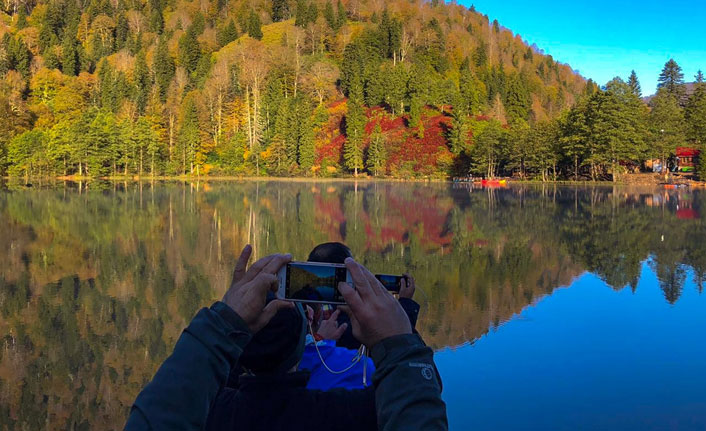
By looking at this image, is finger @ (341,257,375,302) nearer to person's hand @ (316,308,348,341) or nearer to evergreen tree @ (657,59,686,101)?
person's hand @ (316,308,348,341)

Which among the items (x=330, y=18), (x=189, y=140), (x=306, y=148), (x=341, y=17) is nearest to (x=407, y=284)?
(x=306, y=148)

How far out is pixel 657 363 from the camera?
4.23 metres

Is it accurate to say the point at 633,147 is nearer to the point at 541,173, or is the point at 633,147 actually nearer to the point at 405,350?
the point at 541,173

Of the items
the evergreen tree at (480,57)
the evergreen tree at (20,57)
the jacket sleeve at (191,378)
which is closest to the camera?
the jacket sleeve at (191,378)

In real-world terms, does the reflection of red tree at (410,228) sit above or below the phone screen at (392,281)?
below

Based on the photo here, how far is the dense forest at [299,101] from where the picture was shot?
44.1 m

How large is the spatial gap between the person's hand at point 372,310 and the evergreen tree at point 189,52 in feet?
253

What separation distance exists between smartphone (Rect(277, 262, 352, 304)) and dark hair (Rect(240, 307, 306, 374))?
0.07 meters

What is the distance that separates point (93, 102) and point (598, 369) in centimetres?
6545

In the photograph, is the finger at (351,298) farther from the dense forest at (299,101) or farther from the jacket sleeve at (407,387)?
the dense forest at (299,101)

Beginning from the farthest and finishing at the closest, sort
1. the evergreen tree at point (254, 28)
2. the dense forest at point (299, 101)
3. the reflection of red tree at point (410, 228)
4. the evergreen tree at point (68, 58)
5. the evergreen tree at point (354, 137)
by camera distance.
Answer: the evergreen tree at point (254, 28) → the evergreen tree at point (68, 58) → the evergreen tree at point (354, 137) → the dense forest at point (299, 101) → the reflection of red tree at point (410, 228)

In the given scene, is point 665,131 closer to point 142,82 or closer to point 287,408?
point 287,408

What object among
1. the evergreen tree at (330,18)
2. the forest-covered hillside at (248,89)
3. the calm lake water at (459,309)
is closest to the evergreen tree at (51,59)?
the forest-covered hillside at (248,89)

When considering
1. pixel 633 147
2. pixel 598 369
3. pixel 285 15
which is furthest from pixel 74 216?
pixel 285 15
